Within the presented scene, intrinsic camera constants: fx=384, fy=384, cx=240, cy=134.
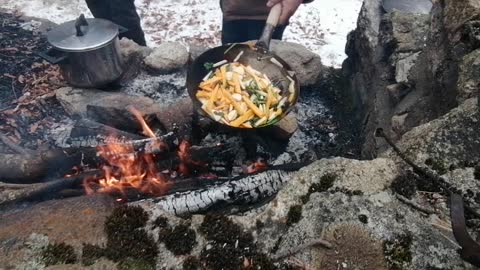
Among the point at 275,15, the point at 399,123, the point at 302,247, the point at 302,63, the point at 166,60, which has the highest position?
the point at 302,247

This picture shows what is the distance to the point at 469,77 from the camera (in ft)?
10.7

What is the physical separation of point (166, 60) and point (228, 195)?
330 cm

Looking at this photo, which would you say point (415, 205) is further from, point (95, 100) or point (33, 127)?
point (33, 127)

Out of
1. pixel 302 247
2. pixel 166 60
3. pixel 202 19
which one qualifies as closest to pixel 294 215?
pixel 302 247

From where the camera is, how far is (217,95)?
4559 millimetres

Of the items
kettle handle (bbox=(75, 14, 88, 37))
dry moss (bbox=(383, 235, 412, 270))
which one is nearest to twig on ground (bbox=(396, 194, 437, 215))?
dry moss (bbox=(383, 235, 412, 270))

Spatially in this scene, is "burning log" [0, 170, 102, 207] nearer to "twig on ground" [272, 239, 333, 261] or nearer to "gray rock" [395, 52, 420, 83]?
"twig on ground" [272, 239, 333, 261]

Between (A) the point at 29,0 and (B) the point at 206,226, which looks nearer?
(B) the point at 206,226

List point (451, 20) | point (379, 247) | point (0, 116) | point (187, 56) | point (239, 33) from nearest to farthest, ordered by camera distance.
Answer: point (379, 247) → point (451, 20) → point (0, 116) → point (187, 56) → point (239, 33)

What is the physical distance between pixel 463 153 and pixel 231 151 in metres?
2.45

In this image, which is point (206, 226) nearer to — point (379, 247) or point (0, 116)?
point (379, 247)

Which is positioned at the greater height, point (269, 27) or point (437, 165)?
point (437, 165)

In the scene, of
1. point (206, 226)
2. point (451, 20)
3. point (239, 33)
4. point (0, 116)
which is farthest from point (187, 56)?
point (206, 226)

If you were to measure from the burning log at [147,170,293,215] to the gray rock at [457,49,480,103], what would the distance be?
168 centimetres
